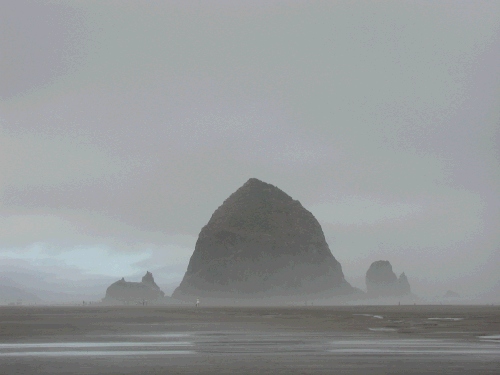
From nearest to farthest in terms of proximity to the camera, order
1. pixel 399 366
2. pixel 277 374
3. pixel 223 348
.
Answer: pixel 277 374
pixel 399 366
pixel 223 348

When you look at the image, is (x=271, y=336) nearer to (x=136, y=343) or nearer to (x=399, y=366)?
(x=136, y=343)

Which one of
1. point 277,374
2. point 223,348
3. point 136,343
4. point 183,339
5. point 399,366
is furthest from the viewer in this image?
point 183,339

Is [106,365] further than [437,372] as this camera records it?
Yes

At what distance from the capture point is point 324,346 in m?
32.7

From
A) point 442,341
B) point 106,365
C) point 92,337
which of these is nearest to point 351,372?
point 106,365

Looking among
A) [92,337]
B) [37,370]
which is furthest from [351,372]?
[92,337]

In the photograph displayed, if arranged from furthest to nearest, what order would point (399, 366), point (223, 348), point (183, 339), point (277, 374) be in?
point (183, 339), point (223, 348), point (399, 366), point (277, 374)

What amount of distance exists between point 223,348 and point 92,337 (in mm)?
11752

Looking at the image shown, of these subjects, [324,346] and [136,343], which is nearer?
[324,346]

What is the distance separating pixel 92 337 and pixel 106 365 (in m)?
16.4

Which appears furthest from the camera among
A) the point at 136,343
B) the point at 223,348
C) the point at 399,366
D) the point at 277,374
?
the point at 136,343

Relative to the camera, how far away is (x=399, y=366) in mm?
24203

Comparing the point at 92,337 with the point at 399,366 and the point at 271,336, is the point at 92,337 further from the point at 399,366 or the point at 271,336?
the point at 399,366

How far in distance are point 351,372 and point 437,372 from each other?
2845 mm
